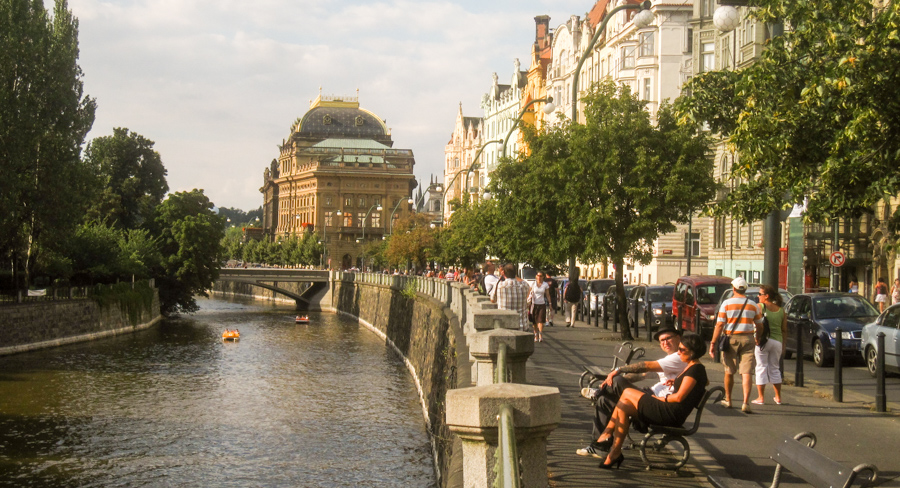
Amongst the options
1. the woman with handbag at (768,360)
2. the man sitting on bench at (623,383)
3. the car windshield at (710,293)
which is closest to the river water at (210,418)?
the car windshield at (710,293)

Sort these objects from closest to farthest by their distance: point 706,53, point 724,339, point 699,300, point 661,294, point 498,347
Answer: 1. point 498,347
2. point 724,339
3. point 699,300
4. point 661,294
5. point 706,53

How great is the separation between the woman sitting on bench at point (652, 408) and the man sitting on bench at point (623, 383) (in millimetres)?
212

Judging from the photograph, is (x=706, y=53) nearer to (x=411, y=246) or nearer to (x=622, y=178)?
(x=622, y=178)

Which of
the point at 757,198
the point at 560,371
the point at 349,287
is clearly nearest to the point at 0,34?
the point at 560,371

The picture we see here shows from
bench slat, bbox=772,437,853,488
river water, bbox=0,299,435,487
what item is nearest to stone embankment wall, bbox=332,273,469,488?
river water, bbox=0,299,435,487

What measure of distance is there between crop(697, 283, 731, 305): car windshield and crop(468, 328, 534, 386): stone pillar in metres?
16.6

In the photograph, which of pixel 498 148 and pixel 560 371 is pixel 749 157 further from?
pixel 498 148

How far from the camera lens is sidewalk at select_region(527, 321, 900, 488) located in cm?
901

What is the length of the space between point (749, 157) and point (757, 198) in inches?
86.7

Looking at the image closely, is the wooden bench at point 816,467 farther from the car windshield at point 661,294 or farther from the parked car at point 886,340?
the car windshield at point 661,294

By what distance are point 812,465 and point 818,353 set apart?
15490mm

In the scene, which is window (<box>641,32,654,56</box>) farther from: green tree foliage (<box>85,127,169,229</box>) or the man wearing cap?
the man wearing cap

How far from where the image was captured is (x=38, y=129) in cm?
4338

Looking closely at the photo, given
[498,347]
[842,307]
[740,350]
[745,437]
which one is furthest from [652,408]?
[842,307]
